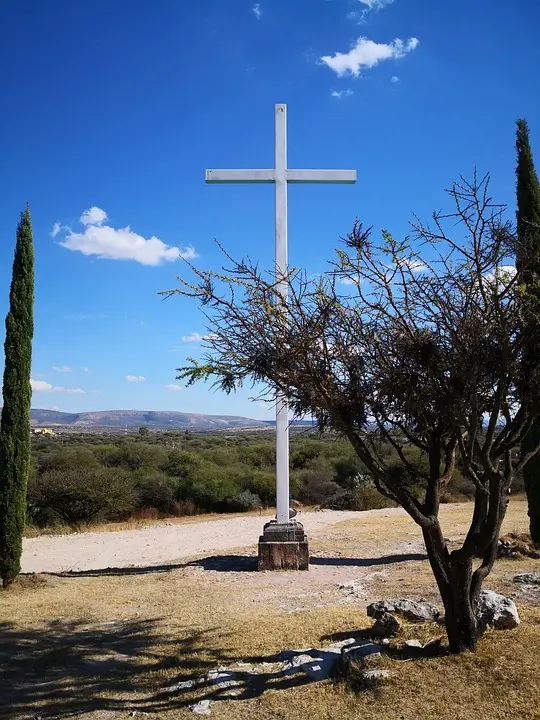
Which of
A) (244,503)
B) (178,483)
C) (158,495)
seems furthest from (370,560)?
(178,483)

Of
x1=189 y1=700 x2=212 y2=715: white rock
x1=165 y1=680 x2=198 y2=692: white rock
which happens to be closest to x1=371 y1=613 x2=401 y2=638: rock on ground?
x1=165 y1=680 x2=198 y2=692: white rock

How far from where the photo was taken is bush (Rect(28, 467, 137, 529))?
19.7 m

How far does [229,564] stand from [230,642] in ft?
15.5

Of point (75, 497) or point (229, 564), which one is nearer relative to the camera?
point (229, 564)

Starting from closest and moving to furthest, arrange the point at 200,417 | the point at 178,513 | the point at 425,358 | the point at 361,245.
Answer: the point at 425,358 → the point at 361,245 → the point at 178,513 → the point at 200,417

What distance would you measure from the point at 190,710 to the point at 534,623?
3519mm

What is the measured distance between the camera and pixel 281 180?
33.6ft

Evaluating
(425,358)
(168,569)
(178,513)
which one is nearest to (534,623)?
(425,358)

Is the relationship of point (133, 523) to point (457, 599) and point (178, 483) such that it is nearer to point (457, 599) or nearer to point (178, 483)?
point (178, 483)

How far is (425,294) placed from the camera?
4574 mm

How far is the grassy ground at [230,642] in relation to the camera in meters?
4.41

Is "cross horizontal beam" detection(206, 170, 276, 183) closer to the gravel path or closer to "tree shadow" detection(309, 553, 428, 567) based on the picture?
"tree shadow" detection(309, 553, 428, 567)

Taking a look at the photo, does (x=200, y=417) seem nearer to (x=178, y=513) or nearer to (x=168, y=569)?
(x=178, y=513)

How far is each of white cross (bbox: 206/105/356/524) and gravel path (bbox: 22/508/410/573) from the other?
3739mm
